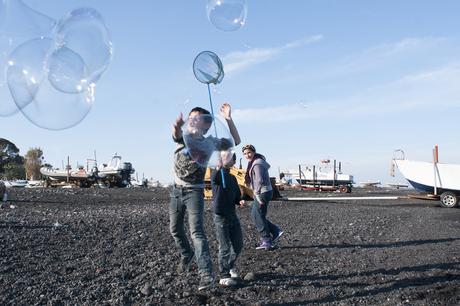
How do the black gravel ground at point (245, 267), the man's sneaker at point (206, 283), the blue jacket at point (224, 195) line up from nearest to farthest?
the black gravel ground at point (245, 267), the man's sneaker at point (206, 283), the blue jacket at point (224, 195)

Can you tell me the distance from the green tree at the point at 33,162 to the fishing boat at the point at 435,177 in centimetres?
6766

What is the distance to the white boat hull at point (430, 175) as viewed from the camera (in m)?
20.4

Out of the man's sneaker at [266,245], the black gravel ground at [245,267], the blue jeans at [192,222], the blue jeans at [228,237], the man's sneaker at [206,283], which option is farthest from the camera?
the man's sneaker at [266,245]

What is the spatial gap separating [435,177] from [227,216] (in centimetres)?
1693

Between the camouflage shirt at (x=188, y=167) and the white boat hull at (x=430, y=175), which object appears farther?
the white boat hull at (x=430, y=175)

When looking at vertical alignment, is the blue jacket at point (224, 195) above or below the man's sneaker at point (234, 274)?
above

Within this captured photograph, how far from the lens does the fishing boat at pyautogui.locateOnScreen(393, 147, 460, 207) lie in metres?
20.1

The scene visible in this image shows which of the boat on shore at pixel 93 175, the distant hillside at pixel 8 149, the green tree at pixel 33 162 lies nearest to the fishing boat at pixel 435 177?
the boat on shore at pixel 93 175

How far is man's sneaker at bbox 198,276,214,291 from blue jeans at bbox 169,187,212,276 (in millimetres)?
44

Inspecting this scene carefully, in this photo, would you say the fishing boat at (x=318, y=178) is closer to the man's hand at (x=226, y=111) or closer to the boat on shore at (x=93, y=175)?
the boat on shore at (x=93, y=175)

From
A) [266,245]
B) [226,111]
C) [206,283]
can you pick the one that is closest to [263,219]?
[266,245]

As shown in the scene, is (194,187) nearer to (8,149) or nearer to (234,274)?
(234,274)

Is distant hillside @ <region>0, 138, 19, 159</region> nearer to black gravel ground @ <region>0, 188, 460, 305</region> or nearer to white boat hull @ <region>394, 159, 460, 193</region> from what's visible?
white boat hull @ <region>394, 159, 460, 193</region>

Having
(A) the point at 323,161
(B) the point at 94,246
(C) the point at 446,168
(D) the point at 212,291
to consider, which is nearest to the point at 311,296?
(D) the point at 212,291
